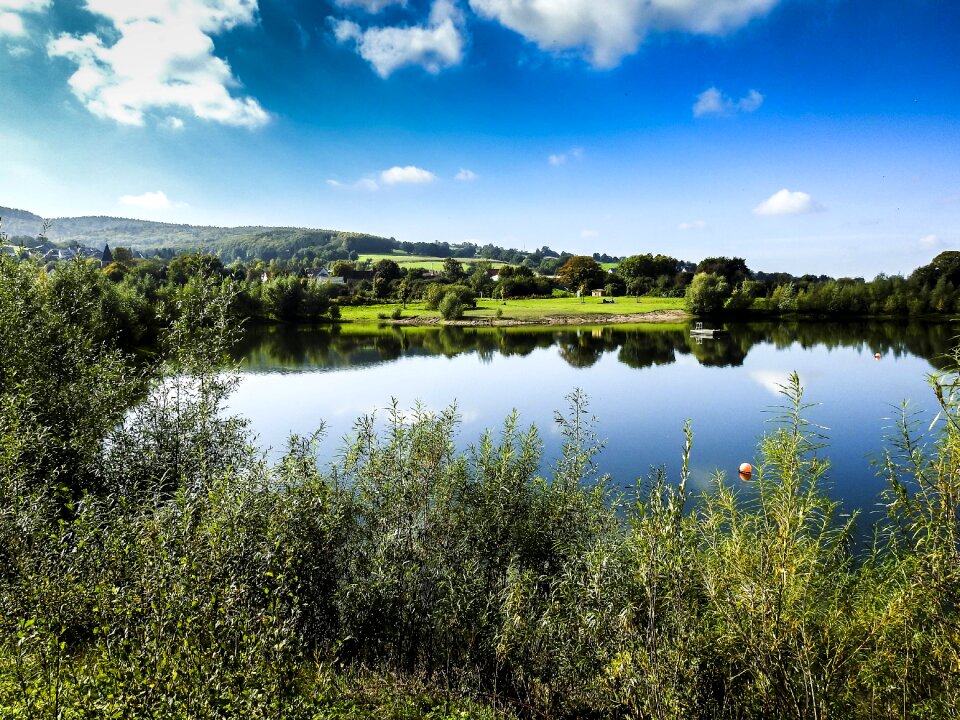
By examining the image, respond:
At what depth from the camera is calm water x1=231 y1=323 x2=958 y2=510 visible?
77.6 feet

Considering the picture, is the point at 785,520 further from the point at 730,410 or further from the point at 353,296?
the point at 353,296

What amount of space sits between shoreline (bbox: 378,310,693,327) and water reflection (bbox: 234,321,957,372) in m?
4.15

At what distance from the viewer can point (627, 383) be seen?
39812 millimetres

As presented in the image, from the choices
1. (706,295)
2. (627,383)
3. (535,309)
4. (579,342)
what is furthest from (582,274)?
(627,383)

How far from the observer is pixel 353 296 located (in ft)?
355

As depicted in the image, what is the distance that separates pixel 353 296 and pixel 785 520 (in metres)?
108

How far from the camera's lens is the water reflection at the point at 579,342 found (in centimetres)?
5206

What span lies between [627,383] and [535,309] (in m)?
58.1

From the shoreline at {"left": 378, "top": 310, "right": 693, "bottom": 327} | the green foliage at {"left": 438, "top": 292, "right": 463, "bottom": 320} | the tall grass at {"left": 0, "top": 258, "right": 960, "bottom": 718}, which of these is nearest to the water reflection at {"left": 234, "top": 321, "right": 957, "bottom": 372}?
the shoreline at {"left": 378, "top": 310, "right": 693, "bottom": 327}

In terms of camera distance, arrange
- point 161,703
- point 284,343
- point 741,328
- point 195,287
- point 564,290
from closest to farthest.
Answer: point 161,703 < point 195,287 < point 284,343 < point 741,328 < point 564,290

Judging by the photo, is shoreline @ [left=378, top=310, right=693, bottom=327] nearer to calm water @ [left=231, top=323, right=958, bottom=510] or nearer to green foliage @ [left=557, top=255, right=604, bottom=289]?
calm water @ [left=231, top=323, right=958, bottom=510]

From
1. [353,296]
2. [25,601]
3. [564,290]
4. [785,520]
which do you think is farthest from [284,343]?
[564,290]

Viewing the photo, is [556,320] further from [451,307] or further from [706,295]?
[706,295]

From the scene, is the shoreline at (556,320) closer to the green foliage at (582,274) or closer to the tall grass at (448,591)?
the green foliage at (582,274)
